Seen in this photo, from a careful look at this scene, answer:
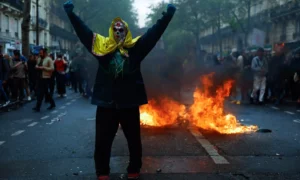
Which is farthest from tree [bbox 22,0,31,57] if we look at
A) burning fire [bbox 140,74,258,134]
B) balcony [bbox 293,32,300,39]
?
balcony [bbox 293,32,300,39]

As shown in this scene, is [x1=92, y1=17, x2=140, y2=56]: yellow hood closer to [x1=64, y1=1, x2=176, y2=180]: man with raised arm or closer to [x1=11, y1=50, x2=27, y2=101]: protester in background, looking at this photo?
[x1=64, y1=1, x2=176, y2=180]: man with raised arm

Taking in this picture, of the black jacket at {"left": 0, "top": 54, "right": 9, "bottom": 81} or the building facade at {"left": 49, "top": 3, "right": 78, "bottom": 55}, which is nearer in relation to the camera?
the black jacket at {"left": 0, "top": 54, "right": 9, "bottom": 81}

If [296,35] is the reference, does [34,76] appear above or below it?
below

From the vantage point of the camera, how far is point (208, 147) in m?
6.10

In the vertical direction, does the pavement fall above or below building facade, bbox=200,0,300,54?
below

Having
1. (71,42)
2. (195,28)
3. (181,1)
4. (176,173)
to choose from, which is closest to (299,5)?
(181,1)

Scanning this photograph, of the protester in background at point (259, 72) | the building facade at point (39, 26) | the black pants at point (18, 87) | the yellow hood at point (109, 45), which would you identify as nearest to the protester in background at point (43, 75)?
the black pants at point (18, 87)

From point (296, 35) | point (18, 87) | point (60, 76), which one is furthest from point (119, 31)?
point (296, 35)

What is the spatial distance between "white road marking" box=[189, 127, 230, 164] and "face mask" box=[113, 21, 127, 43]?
2.09 meters

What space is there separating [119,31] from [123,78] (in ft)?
1.71

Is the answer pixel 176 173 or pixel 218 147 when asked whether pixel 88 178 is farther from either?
pixel 218 147

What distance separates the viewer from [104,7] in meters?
52.5

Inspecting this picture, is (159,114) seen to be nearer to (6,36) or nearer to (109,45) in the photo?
(109,45)

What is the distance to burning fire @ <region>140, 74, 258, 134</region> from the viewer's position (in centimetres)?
776
